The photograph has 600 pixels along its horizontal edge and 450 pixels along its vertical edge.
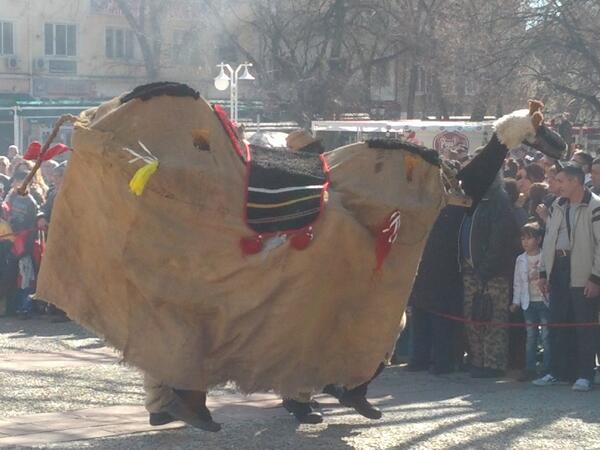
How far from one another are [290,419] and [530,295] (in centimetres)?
297

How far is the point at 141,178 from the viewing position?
6.03 meters

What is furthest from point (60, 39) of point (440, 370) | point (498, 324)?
point (498, 324)

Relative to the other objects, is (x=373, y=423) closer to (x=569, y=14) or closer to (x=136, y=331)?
(x=136, y=331)

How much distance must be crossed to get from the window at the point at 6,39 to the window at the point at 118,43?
3.98 metres

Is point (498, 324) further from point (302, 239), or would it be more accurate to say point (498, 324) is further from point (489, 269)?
→ point (302, 239)

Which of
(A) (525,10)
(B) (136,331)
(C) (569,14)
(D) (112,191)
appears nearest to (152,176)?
(D) (112,191)

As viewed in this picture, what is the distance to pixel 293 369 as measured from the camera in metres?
6.50

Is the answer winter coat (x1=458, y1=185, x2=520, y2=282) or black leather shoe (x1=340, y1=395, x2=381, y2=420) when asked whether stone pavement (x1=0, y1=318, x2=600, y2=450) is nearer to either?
black leather shoe (x1=340, y1=395, x2=381, y2=420)

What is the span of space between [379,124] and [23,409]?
15062 mm

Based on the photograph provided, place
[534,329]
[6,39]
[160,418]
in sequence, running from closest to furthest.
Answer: [160,418] → [534,329] → [6,39]

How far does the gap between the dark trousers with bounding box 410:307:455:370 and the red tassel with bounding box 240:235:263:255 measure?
3.64m

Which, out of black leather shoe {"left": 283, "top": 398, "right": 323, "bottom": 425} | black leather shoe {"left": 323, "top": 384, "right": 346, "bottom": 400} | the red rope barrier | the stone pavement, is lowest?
the stone pavement

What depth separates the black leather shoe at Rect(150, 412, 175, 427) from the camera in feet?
22.2

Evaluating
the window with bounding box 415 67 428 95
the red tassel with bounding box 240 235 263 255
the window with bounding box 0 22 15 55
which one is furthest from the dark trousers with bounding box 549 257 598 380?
the window with bounding box 0 22 15 55
